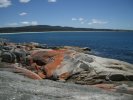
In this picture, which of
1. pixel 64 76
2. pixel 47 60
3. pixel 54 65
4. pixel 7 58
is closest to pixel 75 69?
pixel 64 76

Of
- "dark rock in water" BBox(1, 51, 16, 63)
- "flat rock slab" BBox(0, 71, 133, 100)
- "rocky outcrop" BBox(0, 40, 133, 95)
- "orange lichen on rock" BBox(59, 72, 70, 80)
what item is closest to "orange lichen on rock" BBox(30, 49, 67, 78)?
"rocky outcrop" BBox(0, 40, 133, 95)

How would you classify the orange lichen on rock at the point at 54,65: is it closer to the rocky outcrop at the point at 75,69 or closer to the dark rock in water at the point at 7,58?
the rocky outcrop at the point at 75,69

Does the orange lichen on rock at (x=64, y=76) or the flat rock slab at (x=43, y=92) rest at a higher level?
the flat rock slab at (x=43, y=92)

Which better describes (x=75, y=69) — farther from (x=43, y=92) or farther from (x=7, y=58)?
(x=7, y=58)

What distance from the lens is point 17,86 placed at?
11945mm

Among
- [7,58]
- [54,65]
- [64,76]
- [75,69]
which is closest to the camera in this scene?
[64,76]

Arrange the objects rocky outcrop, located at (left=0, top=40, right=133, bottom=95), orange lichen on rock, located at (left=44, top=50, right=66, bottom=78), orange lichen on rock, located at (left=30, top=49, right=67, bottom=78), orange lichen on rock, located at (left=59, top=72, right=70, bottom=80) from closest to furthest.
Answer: rocky outcrop, located at (left=0, top=40, right=133, bottom=95)
orange lichen on rock, located at (left=59, top=72, right=70, bottom=80)
orange lichen on rock, located at (left=44, top=50, right=66, bottom=78)
orange lichen on rock, located at (left=30, top=49, right=67, bottom=78)

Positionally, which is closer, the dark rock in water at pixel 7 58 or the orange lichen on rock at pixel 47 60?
the orange lichen on rock at pixel 47 60

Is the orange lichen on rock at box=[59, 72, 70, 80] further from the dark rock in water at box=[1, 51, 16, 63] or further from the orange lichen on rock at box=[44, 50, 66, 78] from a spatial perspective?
the dark rock in water at box=[1, 51, 16, 63]

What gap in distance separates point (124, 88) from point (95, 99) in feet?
13.7

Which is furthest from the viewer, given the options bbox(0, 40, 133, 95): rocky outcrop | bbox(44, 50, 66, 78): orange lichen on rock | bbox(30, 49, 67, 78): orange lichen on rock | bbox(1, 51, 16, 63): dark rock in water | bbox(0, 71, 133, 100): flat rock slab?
bbox(1, 51, 16, 63): dark rock in water

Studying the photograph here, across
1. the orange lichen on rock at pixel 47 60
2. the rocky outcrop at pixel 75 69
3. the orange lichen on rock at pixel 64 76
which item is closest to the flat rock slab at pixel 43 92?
the rocky outcrop at pixel 75 69

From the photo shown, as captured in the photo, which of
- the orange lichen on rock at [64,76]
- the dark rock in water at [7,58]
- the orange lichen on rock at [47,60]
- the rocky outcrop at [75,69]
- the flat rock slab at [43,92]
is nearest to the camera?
the flat rock slab at [43,92]

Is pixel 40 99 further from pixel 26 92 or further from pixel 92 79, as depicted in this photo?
pixel 92 79
